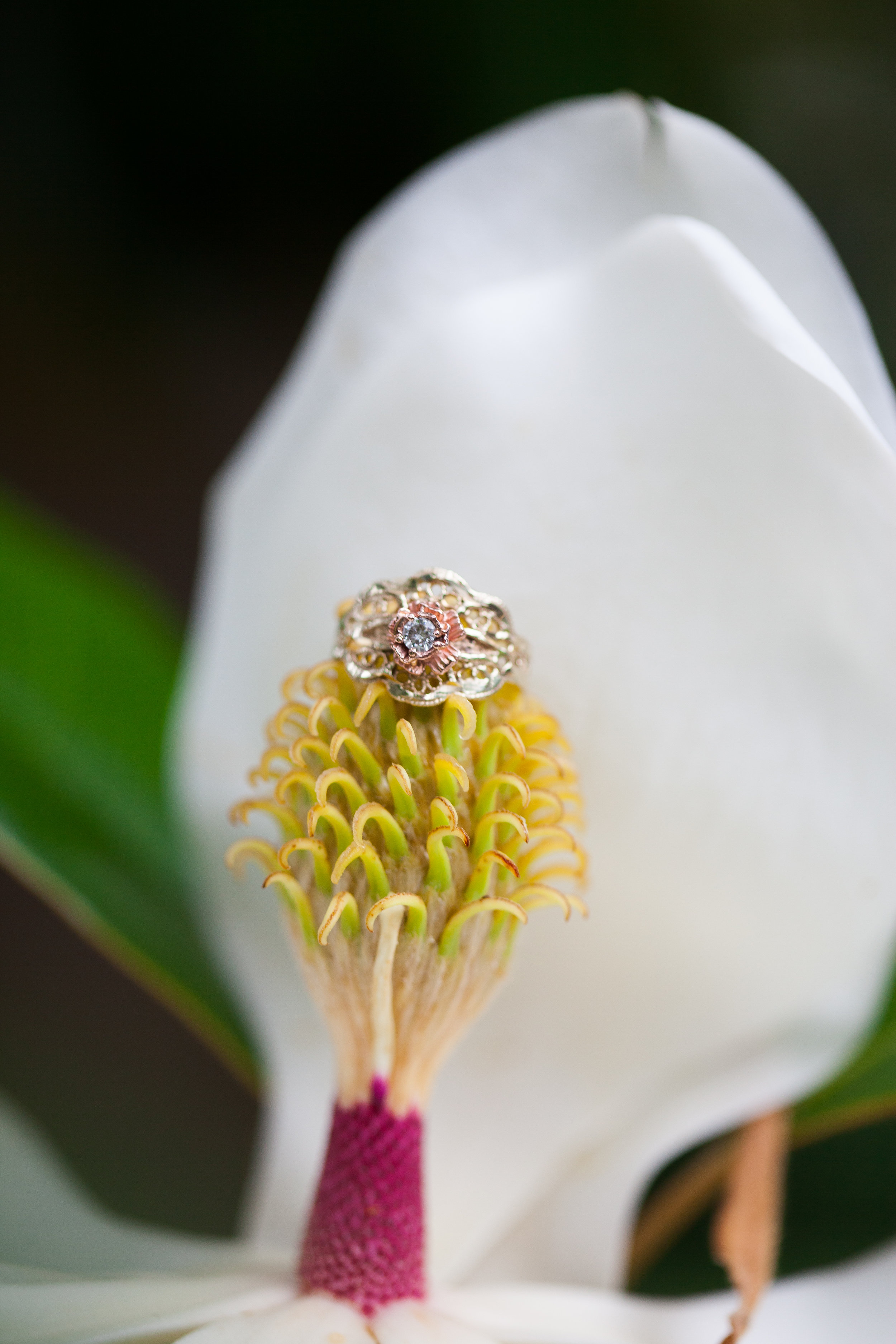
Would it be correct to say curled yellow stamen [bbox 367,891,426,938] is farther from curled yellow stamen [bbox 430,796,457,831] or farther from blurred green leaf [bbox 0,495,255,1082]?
blurred green leaf [bbox 0,495,255,1082]

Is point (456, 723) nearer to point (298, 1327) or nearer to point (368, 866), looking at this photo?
point (368, 866)

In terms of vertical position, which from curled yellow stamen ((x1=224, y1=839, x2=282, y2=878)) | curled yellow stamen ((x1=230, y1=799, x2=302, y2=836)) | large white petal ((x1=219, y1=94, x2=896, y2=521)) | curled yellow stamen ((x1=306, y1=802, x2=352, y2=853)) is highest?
large white petal ((x1=219, y1=94, x2=896, y2=521))

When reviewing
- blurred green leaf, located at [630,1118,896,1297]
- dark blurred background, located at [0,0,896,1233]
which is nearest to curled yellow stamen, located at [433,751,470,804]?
blurred green leaf, located at [630,1118,896,1297]

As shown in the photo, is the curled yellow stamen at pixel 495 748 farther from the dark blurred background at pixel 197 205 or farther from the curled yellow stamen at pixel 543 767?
the dark blurred background at pixel 197 205

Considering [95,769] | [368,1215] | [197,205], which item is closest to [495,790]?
[368,1215]

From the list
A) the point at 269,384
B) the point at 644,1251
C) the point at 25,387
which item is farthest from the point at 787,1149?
the point at 25,387

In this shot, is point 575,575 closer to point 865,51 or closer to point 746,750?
point 746,750
